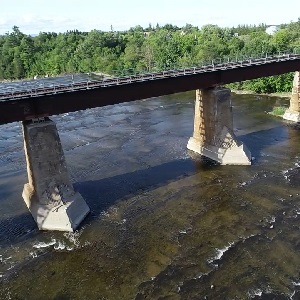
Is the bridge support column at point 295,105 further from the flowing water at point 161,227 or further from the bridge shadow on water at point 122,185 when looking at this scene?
the bridge shadow on water at point 122,185

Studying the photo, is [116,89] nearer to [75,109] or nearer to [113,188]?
[75,109]

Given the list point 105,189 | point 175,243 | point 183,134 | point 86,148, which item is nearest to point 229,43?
point 183,134

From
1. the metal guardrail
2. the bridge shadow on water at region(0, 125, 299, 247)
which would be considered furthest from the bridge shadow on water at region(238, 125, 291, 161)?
the metal guardrail

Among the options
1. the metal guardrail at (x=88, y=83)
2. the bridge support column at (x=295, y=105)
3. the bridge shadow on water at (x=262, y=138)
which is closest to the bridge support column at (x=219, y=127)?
the bridge shadow on water at (x=262, y=138)

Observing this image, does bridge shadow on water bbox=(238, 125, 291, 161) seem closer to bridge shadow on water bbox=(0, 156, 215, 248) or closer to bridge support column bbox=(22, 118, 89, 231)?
bridge shadow on water bbox=(0, 156, 215, 248)

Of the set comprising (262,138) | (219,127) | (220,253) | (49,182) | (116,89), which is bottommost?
(220,253)

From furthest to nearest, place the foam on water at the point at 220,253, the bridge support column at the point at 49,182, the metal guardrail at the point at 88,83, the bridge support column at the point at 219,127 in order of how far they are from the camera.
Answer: the bridge support column at the point at 219,127
the metal guardrail at the point at 88,83
the bridge support column at the point at 49,182
the foam on water at the point at 220,253

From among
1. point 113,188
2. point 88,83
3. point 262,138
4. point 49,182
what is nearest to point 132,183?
point 113,188
